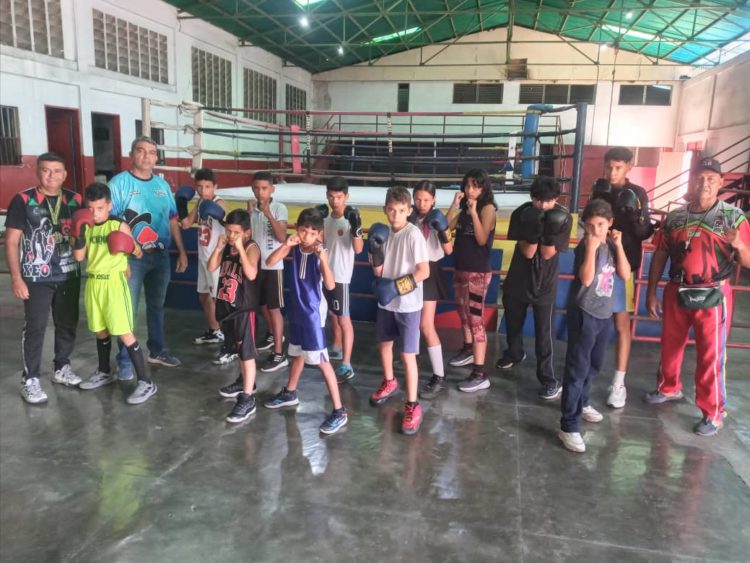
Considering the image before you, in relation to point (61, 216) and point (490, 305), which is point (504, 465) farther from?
point (61, 216)

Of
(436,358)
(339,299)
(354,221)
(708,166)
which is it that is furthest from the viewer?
(339,299)

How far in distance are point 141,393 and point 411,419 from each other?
154 centimetres

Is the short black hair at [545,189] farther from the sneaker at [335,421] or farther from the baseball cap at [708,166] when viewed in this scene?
the sneaker at [335,421]

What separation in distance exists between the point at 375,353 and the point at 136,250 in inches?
69.4

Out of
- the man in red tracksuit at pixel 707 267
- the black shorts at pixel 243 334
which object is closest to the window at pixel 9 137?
the black shorts at pixel 243 334

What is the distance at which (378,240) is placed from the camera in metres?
2.84

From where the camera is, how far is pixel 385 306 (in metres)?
2.92

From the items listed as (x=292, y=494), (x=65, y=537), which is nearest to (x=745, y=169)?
(x=292, y=494)

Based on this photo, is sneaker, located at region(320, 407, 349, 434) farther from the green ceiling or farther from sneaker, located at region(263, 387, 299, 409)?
the green ceiling

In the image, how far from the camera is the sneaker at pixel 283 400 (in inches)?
121

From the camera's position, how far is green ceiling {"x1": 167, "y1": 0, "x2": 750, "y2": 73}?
1198 cm

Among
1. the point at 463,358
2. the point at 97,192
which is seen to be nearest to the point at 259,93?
the point at 97,192

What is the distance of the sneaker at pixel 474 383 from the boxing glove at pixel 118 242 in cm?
207

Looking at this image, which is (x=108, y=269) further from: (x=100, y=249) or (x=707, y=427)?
(x=707, y=427)
